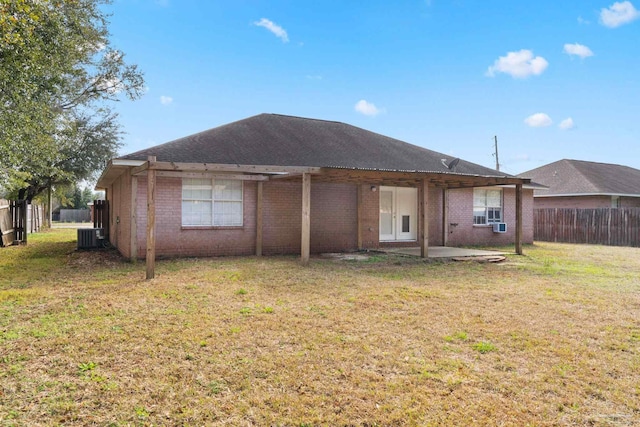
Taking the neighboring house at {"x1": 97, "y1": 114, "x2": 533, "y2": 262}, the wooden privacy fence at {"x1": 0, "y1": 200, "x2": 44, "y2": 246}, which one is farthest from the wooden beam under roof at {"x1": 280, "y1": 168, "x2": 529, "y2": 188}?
the wooden privacy fence at {"x1": 0, "y1": 200, "x2": 44, "y2": 246}

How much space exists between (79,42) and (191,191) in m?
5.52

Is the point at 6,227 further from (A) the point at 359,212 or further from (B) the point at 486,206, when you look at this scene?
(B) the point at 486,206

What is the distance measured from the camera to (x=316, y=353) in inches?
168

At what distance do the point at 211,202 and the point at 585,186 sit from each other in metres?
20.9

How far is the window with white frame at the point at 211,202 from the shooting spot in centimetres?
1202

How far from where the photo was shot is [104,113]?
2386 centimetres

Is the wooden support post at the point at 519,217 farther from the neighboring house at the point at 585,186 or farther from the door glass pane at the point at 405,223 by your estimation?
the neighboring house at the point at 585,186

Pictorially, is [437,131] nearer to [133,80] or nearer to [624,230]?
[624,230]

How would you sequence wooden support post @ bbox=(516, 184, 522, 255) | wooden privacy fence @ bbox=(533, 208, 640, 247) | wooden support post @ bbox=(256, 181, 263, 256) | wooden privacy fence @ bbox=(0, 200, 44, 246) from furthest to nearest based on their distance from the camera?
1. wooden privacy fence @ bbox=(533, 208, 640, 247)
2. wooden privacy fence @ bbox=(0, 200, 44, 246)
3. wooden support post @ bbox=(516, 184, 522, 255)
4. wooden support post @ bbox=(256, 181, 263, 256)

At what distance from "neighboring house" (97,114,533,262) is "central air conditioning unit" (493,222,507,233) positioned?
0.18 meters

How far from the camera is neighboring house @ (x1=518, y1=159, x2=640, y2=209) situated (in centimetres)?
2275

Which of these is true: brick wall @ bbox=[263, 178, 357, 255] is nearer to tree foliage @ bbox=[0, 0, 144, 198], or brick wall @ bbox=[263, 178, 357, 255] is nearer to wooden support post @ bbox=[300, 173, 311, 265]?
wooden support post @ bbox=[300, 173, 311, 265]

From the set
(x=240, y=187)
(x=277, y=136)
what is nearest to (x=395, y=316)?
(x=240, y=187)

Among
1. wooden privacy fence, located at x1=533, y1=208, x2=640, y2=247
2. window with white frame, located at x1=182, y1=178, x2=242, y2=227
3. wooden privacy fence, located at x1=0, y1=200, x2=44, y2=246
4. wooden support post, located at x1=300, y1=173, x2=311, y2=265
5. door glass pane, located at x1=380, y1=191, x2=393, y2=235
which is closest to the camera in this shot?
wooden support post, located at x1=300, y1=173, x2=311, y2=265
